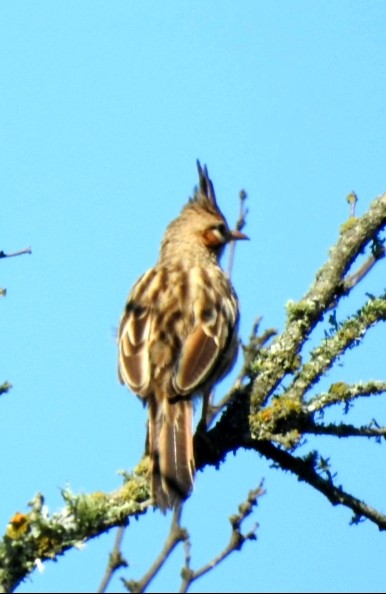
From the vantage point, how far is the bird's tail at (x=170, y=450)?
6.18m

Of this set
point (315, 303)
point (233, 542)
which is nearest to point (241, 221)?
point (315, 303)

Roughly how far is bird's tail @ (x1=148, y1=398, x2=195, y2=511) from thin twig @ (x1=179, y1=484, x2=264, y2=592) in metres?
1.14

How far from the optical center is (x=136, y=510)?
5.89 m

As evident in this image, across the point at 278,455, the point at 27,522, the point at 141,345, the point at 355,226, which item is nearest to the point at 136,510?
the point at 27,522

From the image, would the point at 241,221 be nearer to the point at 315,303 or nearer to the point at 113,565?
the point at 315,303

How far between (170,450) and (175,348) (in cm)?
93

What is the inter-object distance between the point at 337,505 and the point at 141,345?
5.48 feet

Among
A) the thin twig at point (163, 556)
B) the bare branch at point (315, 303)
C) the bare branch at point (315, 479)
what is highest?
the bare branch at point (315, 303)

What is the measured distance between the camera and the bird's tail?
618 centimetres

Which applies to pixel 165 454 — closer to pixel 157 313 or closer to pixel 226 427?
pixel 226 427

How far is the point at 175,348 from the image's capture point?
7445mm

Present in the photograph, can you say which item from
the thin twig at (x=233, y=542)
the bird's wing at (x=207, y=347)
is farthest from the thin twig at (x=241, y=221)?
the thin twig at (x=233, y=542)

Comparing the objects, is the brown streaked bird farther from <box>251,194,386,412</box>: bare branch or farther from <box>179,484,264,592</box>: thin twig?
<box>179,484,264,592</box>: thin twig

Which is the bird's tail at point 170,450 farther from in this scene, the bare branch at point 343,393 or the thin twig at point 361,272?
the thin twig at point 361,272
